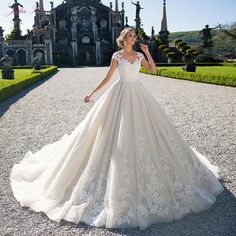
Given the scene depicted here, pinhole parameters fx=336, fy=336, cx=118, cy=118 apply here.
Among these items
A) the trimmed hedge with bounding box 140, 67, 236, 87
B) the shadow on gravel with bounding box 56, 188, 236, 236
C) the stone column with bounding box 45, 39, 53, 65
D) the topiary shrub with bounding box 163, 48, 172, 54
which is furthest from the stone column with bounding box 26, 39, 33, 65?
the shadow on gravel with bounding box 56, 188, 236, 236

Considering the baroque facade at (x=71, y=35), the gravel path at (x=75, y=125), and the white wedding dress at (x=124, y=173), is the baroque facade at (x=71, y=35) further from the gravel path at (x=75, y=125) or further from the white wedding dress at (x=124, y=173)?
Answer: the white wedding dress at (x=124, y=173)

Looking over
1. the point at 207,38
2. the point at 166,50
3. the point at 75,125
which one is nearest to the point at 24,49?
the point at 166,50

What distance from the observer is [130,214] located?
3.89 meters

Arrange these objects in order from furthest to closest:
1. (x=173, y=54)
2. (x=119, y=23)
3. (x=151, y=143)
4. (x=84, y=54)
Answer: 1. (x=119, y=23)
2. (x=84, y=54)
3. (x=173, y=54)
4. (x=151, y=143)

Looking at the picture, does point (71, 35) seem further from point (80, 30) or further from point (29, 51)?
point (29, 51)

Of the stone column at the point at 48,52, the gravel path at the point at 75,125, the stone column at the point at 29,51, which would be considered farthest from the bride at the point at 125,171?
the stone column at the point at 29,51

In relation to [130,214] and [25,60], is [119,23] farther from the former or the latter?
[130,214]

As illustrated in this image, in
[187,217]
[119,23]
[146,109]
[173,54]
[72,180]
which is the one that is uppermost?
[119,23]

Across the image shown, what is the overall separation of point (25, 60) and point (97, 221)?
54545mm

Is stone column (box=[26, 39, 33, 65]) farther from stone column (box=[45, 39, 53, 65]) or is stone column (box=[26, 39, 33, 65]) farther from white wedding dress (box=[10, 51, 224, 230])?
white wedding dress (box=[10, 51, 224, 230])

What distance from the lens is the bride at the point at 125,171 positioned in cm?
396

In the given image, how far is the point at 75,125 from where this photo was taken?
30.7 feet

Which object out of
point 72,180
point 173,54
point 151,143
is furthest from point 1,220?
point 173,54

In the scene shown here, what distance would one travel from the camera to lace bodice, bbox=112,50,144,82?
4395mm
